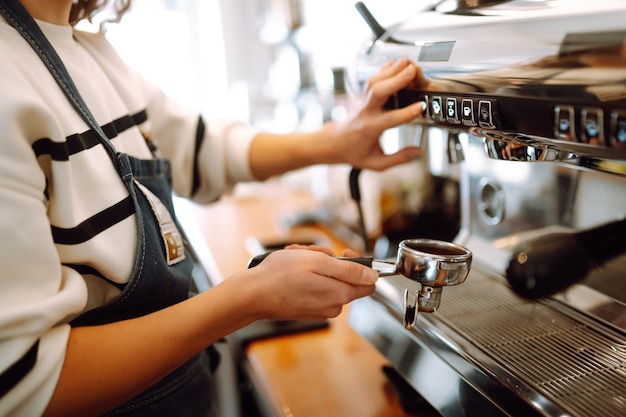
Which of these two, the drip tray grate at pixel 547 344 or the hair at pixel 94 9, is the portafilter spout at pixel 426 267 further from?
the hair at pixel 94 9

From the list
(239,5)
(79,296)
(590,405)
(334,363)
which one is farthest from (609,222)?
(239,5)

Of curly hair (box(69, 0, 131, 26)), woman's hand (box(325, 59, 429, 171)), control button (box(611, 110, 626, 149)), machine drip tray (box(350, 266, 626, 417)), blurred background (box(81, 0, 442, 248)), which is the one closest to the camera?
control button (box(611, 110, 626, 149))

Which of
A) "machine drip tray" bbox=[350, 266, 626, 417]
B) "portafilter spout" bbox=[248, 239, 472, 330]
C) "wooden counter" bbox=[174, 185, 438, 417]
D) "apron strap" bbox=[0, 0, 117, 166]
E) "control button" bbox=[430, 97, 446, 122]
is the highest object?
"apron strap" bbox=[0, 0, 117, 166]

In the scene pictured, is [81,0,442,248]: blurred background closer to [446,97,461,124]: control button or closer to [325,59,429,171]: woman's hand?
[325,59,429,171]: woman's hand

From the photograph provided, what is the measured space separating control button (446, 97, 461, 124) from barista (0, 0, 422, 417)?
78 millimetres

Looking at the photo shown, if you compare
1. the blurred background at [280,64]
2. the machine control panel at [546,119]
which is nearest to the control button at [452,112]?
the machine control panel at [546,119]

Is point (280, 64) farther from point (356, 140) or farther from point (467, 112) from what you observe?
point (467, 112)

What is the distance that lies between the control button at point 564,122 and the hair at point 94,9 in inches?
23.7

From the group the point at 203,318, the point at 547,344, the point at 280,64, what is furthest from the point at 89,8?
the point at 280,64

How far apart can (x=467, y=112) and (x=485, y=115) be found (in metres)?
0.03

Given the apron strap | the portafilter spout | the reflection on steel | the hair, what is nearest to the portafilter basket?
the portafilter spout

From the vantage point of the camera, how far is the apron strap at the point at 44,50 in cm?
50

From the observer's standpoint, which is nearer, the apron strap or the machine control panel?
the machine control panel

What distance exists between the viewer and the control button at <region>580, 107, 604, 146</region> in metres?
0.35
